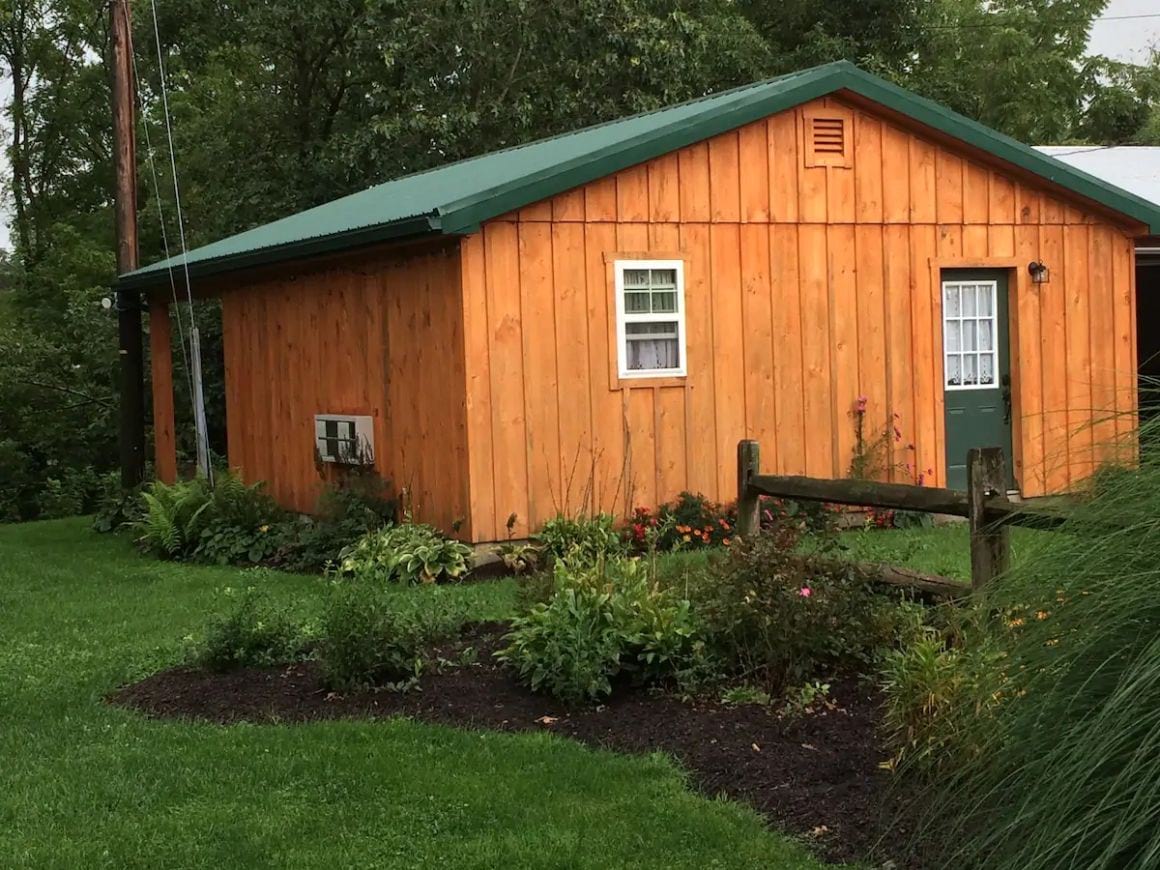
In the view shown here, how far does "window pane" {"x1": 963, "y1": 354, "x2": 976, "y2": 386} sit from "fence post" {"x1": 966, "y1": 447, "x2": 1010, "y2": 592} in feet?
22.4

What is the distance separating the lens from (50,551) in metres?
12.6

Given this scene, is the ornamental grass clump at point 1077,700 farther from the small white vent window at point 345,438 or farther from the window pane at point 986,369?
the window pane at point 986,369

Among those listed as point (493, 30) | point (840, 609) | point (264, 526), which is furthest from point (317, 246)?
point (493, 30)

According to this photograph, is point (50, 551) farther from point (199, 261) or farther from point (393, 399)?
point (393, 399)

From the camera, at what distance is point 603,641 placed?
5598mm

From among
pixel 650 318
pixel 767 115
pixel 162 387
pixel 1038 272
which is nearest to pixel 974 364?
pixel 1038 272

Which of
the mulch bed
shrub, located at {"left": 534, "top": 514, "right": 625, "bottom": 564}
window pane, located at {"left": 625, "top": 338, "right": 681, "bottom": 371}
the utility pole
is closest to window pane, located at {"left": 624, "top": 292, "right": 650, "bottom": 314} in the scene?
window pane, located at {"left": 625, "top": 338, "right": 681, "bottom": 371}

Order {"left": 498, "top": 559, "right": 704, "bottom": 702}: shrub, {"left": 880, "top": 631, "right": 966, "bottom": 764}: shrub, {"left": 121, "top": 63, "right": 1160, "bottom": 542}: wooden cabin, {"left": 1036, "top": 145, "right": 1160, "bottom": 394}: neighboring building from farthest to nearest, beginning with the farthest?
1. {"left": 1036, "top": 145, "right": 1160, "bottom": 394}: neighboring building
2. {"left": 121, "top": 63, "right": 1160, "bottom": 542}: wooden cabin
3. {"left": 498, "top": 559, "right": 704, "bottom": 702}: shrub
4. {"left": 880, "top": 631, "right": 966, "bottom": 764}: shrub

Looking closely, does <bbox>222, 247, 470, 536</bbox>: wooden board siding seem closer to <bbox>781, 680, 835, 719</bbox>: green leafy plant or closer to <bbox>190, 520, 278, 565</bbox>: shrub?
<bbox>190, 520, 278, 565</bbox>: shrub

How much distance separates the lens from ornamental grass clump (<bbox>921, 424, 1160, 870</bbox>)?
2561mm

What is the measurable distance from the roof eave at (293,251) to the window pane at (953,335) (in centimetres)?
514

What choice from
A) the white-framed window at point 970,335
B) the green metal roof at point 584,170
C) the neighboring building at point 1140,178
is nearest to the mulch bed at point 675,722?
the green metal roof at point 584,170

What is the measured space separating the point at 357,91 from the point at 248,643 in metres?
18.5

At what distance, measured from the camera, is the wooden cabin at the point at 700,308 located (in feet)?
32.2
